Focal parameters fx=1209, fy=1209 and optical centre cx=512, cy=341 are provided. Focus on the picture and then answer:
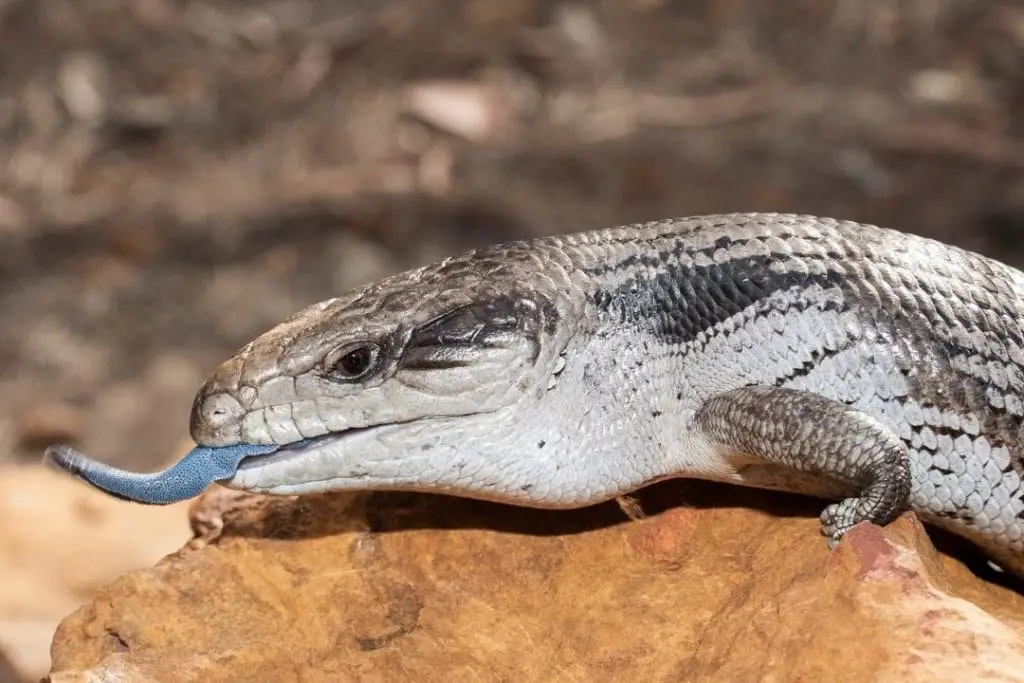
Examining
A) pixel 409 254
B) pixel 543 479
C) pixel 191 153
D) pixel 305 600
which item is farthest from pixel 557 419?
pixel 191 153

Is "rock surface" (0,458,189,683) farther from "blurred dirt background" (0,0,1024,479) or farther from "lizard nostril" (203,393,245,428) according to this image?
"lizard nostril" (203,393,245,428)

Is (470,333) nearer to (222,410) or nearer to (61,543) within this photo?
(222,410)

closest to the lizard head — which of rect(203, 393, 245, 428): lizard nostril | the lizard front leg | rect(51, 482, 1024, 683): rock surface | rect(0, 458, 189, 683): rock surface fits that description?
rect(203, 393, 245, 428): lizard nostril

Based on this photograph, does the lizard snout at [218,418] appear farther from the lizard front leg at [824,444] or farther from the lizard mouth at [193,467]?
the lizard front leg at [824,444]

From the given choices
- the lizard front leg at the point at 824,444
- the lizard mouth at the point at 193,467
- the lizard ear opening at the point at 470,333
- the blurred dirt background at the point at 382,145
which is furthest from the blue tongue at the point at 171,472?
the blurred dirt background at the point at 382,145

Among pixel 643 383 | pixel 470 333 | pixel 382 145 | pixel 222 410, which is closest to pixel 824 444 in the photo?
pixel 643 383

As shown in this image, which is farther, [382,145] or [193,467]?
[382,145]

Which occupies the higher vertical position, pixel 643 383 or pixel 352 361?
pixel 352 361
